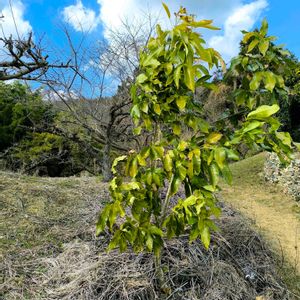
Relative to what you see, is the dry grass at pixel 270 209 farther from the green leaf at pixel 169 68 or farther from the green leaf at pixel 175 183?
the green leaf at pixel 169 68

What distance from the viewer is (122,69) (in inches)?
327

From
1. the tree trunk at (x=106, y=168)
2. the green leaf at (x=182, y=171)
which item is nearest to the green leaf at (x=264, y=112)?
the green leaf at (x=182, y=171)

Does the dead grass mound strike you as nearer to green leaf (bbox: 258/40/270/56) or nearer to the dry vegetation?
the dry vegetation

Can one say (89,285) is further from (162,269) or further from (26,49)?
(26,49)

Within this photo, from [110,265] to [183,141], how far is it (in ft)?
4.34

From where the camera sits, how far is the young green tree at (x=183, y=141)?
1673mm

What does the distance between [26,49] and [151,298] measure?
156 inches

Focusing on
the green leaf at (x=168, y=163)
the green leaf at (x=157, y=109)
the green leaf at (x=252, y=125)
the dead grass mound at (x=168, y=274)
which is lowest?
the dead grass mound at (x=168, y=274)

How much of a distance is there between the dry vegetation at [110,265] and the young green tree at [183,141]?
62 centimetres

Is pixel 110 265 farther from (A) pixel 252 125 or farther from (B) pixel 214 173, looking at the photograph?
(A) pixel 252 125

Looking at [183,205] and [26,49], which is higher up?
[26,49]

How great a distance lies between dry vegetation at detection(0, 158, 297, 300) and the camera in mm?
2490

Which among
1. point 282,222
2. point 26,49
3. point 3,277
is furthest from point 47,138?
point 3,277

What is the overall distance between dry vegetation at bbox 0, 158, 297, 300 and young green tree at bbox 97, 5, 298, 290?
0.62m
